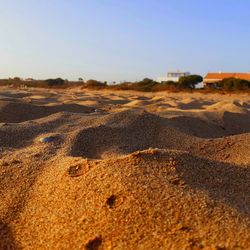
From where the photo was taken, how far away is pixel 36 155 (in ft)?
8.96

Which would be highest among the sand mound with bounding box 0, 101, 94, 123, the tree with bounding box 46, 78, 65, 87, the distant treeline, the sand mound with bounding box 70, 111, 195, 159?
the sand mound with bounding box 70, 111, 195, 159

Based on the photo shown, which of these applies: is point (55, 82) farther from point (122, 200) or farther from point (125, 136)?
point (122, 200)

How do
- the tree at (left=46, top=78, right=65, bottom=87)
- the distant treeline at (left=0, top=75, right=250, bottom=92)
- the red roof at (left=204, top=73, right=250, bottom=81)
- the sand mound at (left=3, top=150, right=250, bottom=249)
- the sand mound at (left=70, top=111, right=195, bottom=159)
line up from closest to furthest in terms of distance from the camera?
the sand mound at (left=3, top=150, right=250, bottom=249) → the sand mound at (left=70, top=111, right=195, bottom=159) → the distant treeline at (left=0, top=75, right=250, bottom=92) → the tree at (left=46, top=78, right=65, bottom=87) → the red roof at (left=204, top=73, right=250, bottom=81)

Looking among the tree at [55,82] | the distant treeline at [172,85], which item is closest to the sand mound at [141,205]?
the distant treeline at [172,85]

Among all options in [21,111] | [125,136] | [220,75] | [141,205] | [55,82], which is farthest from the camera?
[220,75]

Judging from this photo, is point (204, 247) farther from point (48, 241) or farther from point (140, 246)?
point (48, 241)

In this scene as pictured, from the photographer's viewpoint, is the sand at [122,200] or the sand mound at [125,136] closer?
the sand at [122,200]

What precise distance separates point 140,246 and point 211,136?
295 centimetres

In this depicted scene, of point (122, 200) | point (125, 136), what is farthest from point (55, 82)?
point (122, 200)

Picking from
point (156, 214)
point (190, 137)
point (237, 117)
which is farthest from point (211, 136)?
point (156, 214)

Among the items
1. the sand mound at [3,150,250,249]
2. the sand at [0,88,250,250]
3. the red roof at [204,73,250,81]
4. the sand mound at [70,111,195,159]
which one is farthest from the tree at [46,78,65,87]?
the sand mound at [3,150,250,249]

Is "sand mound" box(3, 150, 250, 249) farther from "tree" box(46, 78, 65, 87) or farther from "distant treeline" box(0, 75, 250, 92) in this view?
"tree" box(46, 78, 65, 87)

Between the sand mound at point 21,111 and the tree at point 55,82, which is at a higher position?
the sand mound at point 21,111

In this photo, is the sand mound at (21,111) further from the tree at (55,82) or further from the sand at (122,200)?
the tree at (55,82)
